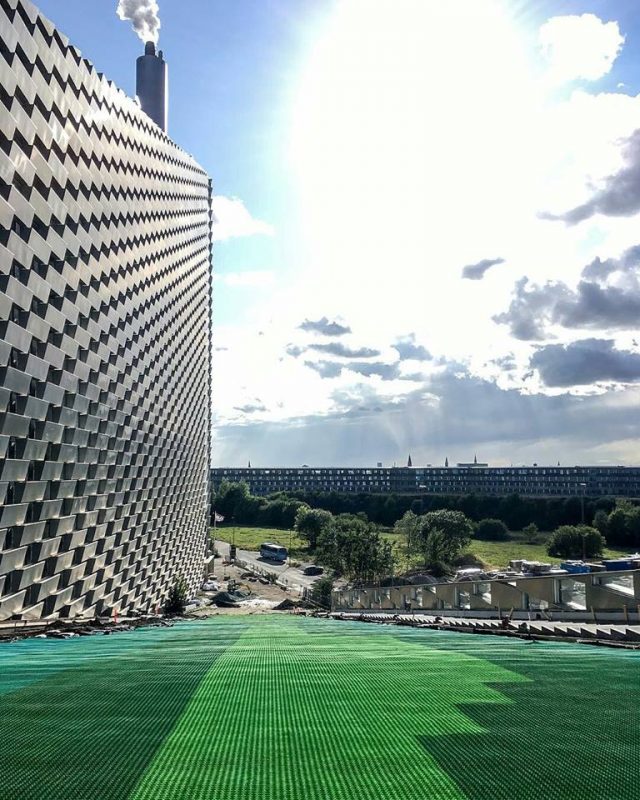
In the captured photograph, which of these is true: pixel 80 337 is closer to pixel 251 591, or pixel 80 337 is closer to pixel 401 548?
pixel 251 591

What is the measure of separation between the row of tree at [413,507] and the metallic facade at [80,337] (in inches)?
4183

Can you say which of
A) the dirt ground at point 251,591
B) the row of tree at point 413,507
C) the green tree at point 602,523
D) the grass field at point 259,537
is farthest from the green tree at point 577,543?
the dirt ground at point 251,591

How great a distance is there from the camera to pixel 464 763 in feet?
12.1

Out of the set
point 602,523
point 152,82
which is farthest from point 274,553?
point 152,82

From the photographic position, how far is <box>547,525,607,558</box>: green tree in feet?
322

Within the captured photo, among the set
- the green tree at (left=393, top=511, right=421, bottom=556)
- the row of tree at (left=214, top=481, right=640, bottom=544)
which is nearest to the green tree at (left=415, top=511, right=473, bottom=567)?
the green tree at (left=393, top=511, right=421, bottom=556)

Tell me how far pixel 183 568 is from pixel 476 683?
2580 inches

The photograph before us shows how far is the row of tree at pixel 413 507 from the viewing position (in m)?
148

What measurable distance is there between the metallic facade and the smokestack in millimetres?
13551

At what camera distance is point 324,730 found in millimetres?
4359

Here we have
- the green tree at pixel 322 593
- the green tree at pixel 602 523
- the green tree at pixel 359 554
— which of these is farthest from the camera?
the green tree at pixel 602 523

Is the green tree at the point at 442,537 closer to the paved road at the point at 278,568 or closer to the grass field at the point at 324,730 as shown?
the paved road at the point at 278,568

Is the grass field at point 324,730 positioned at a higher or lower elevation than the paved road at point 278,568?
higher

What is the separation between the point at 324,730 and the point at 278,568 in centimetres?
10003
